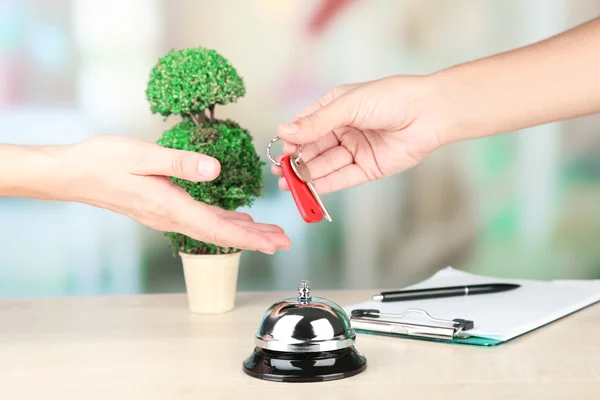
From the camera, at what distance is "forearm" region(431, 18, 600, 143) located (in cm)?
124

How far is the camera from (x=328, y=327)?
1033 mm

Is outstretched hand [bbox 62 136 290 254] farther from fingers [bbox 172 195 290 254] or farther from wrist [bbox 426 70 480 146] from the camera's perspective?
wrist [bbox 426 70 480 146]

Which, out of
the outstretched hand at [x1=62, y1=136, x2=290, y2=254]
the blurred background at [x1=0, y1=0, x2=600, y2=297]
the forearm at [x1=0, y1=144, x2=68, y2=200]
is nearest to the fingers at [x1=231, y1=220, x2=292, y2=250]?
the outstretched hand at [x1=62, y1=136, x2=290, y2=254]

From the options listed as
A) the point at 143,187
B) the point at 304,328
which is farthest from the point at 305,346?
the point at 143,187

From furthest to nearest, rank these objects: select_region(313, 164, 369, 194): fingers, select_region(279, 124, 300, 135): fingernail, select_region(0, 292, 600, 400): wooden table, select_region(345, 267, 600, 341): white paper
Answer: select_region(313, 164, 369, 194): fingers, select_region(345, 267, 600, 341): white paper, select_region(279, 124, 300, 135): fingernail, select_region(0, 292, 600, 400): wooden table

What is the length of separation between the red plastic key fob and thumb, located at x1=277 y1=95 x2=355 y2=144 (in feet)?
0.17

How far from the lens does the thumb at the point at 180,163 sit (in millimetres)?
1136

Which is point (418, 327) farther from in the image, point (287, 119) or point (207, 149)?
point (287, 119)

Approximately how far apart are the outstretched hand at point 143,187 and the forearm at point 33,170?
2 centimetres

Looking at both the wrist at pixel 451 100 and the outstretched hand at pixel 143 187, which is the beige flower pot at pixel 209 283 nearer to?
the outstretched hand at pixel 143 187

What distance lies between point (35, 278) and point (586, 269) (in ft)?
4.21

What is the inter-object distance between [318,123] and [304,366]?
346mm

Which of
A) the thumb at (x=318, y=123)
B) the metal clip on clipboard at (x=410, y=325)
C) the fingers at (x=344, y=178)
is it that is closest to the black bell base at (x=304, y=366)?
the metal clip on clipboard at (x=410, y=325)

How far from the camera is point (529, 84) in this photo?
126 cm
